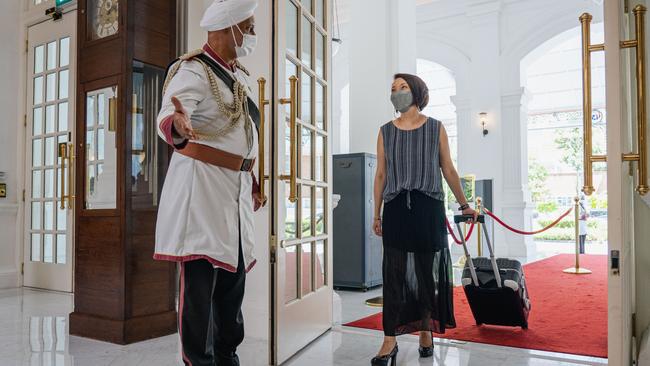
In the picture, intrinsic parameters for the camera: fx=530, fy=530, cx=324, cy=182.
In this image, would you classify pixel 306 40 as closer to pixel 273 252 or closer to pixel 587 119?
pixel 273 252

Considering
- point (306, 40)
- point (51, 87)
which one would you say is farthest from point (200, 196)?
point (51, 87)

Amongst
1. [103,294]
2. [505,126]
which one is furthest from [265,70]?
[505,126]

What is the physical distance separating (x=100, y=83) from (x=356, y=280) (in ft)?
10.1

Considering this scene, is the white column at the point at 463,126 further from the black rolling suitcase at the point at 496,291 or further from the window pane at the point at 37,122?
the window pane at the point at 37,122

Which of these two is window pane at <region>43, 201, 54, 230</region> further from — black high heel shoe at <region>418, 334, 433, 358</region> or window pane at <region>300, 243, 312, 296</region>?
black high heel shoe at <region>418, 334, 433, 358</region>

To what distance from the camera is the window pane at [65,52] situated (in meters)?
5.64

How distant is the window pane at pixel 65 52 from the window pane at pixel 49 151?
83 cm

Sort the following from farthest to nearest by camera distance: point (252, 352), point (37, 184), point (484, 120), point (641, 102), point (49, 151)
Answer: point (484, 120) → point (37, 184) → point (49, 151) → point (252, 352) → point (641, 102)

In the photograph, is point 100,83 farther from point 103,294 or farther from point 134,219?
point 103,294

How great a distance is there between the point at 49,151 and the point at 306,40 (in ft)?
12.1

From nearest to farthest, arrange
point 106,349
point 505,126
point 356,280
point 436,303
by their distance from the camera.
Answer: point 436,303 → point 106,349 → point 356,280 → point 505,126

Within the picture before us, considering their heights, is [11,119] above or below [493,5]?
below

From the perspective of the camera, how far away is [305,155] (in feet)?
11.2

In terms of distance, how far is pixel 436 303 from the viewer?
2.83m
